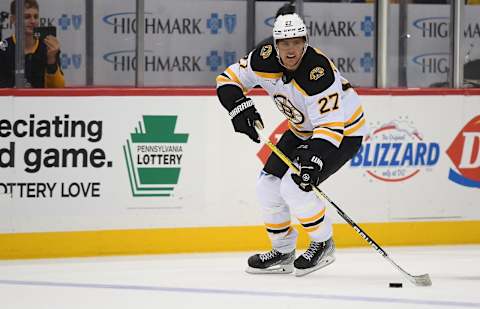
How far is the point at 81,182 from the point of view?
631 centimetres

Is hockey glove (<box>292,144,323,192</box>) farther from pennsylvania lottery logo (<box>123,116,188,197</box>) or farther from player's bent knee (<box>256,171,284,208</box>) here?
pennsylvania lottery logo (<box>123,116,188,197</box>)

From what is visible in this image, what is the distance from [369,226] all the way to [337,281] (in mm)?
1342

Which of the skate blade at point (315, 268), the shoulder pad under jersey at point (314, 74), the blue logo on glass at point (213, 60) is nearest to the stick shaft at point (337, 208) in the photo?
the skate blade at point (315, 268)

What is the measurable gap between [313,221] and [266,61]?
29.6 inches

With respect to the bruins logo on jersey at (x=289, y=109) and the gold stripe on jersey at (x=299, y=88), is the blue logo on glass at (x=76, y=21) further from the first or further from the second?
the gold stripe on jersey at (x=299, y=88)

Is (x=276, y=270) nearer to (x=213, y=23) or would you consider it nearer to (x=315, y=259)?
(x=315, y=259)

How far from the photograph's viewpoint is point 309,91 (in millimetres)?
5340

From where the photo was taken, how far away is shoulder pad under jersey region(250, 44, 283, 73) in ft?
17.9

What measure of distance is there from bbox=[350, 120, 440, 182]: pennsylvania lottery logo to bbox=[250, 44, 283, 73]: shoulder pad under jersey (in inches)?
56.6

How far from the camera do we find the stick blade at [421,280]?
5.30 meters

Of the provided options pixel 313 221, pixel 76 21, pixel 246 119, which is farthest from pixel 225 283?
pixel 76 21

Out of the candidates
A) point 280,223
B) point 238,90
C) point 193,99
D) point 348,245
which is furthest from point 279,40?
point 348,245

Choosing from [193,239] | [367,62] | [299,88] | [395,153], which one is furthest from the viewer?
[367,62]

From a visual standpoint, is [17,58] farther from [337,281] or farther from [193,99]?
[337,281]
